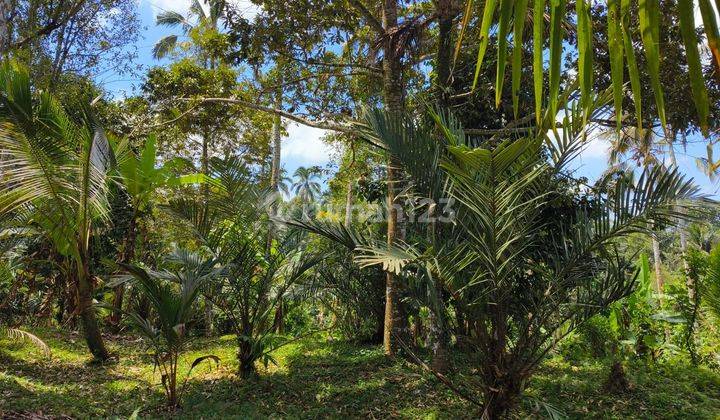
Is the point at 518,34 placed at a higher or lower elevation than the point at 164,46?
lower

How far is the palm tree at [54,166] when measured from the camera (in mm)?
4965

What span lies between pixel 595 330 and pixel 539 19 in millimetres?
6972

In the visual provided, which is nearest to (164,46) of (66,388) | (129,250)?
(129,250)

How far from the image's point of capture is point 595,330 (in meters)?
6.71

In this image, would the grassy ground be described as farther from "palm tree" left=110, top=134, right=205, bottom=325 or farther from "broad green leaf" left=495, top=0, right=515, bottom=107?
"broad green leaf" left=495, top=0, right=515, bottom=107

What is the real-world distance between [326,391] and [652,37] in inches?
198

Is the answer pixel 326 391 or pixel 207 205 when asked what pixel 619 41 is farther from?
pixel 207 205

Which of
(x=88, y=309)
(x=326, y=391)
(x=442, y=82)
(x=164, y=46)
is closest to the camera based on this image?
(x=326, y=391)

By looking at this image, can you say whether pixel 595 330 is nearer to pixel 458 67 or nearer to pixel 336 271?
pixel 336 271

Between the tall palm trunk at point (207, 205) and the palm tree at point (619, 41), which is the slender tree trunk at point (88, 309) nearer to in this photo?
the tall palm trunk at point (207, 205)

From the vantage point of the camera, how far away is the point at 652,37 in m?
0.66

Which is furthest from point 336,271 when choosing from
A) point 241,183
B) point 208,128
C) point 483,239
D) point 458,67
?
point 208,128

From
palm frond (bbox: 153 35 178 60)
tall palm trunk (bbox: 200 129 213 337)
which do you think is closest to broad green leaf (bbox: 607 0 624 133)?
tall palm trunk (bbox: 200 129 213 337)

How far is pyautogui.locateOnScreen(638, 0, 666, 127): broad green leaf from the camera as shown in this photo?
64cm
